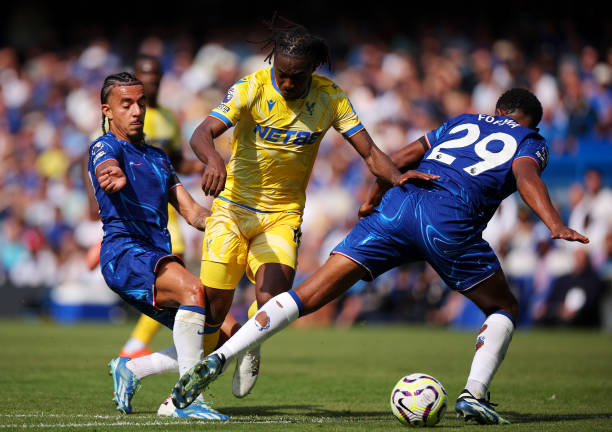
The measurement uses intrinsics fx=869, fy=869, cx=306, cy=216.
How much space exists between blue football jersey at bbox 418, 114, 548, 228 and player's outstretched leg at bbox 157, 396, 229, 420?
2.12 m

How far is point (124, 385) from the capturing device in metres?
6.07

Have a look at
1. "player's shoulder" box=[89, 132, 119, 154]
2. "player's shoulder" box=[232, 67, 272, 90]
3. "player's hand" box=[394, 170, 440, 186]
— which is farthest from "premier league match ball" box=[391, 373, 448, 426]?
"player's shoulder" box=[89, 132, 119, 154]

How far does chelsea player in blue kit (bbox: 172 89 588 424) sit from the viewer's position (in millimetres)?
5566

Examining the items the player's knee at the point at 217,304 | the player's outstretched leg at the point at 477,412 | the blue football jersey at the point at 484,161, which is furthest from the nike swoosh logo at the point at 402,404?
the player's knee at the point at 217,304

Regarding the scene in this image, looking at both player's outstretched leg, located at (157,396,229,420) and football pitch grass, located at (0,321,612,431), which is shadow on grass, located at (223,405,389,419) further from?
player's outstretched leg, located at (157,396,229,420)

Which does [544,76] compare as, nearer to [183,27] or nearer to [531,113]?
[531,113]

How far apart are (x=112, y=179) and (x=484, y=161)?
7.96ft

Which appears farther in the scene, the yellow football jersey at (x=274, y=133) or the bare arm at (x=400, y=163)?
the yellow football jersey at (x=274, y=133)

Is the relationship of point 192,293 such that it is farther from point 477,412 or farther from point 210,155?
point 477,412

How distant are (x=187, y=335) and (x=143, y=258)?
0.59 meters

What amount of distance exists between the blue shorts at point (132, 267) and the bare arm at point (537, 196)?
2314mm

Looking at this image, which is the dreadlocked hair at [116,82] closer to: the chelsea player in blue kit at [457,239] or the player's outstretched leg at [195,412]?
the chelsea player in blue kit at [457,239]

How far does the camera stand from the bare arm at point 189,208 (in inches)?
248

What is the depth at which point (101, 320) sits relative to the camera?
19.6 m
